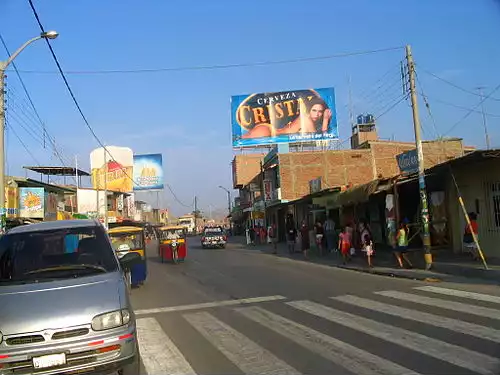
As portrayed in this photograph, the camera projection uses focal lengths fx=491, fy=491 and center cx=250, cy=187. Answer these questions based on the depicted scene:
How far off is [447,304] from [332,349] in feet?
13.3

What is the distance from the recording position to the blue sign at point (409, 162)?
1813 centimetres

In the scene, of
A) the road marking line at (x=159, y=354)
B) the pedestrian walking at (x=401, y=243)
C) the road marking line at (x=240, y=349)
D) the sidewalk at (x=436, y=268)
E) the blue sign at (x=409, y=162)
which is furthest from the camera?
the blue sign at (x=409, y=162)

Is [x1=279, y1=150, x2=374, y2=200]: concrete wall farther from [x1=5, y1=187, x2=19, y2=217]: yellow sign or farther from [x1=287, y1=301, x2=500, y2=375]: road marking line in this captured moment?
[x1=287, y1=301, x2=500, y2=375]: road marking line

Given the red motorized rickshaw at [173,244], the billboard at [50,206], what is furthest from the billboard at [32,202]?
the red motorized rickshaw at [173,244]

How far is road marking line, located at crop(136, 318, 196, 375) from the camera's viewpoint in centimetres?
597

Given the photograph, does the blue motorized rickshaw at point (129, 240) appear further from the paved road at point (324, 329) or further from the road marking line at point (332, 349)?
the road marking line at point (332, 349)

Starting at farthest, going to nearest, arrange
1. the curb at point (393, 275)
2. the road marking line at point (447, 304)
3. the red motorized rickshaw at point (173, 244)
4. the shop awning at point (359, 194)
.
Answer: the red motorized rickshaw at point (173, 244) < the shop awning at point (359, 194) < the curb at point (393, 275) < the road marking line at point (447, 304)

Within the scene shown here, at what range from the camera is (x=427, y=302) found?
32.4ft

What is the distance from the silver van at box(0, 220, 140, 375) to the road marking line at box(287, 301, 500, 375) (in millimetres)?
3609

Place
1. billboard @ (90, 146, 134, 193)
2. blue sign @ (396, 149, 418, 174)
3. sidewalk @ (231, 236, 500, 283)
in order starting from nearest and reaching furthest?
sidewalk @ (231, 236, 500, 283) < blue sign @ (396, 149, 418, 174) < billboard @ (90, 146, 134, 193)

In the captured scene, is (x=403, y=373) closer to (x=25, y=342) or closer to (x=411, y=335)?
(x=411, y=335)

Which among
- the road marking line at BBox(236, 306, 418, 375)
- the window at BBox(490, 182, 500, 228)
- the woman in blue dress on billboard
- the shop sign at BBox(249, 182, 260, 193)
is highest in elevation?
the woman in blue dress on billboard

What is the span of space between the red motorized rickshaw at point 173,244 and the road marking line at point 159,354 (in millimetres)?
16858

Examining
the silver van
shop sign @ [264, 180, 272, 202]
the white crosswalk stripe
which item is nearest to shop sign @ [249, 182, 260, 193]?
shop sign @ [264, 180, 272, 202]
